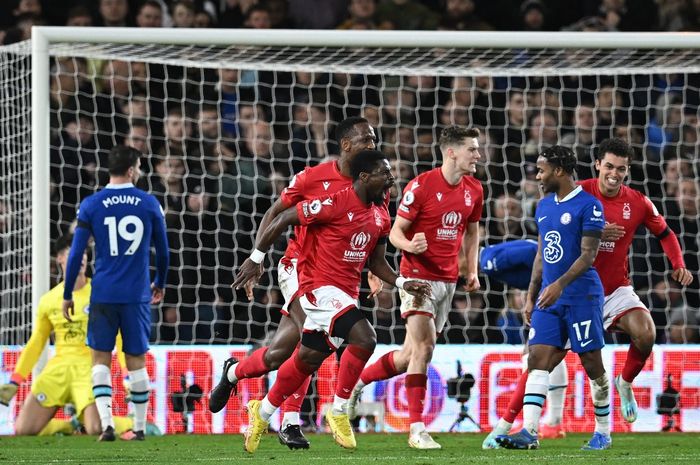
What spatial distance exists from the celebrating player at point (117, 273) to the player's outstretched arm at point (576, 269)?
9.77 feet

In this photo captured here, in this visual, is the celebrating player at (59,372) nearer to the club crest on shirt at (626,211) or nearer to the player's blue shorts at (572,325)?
the player's blue shorts at (572,325)

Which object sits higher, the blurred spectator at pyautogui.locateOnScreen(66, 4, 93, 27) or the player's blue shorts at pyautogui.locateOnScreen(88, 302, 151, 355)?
the blurred spectator at pyautogui.locateOnScreen(66, 4, 93, 27)

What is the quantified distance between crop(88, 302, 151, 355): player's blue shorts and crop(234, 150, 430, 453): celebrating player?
65.3 inches

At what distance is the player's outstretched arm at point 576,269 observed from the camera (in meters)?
7.75

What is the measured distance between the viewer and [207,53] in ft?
37.1

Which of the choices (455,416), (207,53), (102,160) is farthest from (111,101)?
(455,416)

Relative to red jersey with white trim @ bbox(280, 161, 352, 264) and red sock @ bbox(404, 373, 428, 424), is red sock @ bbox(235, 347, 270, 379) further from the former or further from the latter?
red sock @ bbox(404, 373, 428, 424)

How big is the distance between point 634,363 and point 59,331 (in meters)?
4.39

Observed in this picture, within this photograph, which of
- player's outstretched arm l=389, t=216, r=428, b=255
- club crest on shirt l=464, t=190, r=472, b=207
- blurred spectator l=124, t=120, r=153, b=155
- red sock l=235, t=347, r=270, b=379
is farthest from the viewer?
blurred spectator l=124, t=120, r=153, b=155

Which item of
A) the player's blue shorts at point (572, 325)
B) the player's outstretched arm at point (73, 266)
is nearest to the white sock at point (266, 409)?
the player's blue shorts at point (572, 325)

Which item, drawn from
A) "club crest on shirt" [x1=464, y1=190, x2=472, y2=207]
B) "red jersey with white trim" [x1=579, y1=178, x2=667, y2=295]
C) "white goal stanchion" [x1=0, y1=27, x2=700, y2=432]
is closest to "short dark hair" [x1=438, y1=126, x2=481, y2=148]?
"club crest on shirt" [x1=464, y1=190, x2=472, y2=207]

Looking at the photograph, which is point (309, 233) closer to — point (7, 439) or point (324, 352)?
point (324, 352)

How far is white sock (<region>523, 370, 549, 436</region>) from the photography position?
793cm

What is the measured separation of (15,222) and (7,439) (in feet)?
8.27
